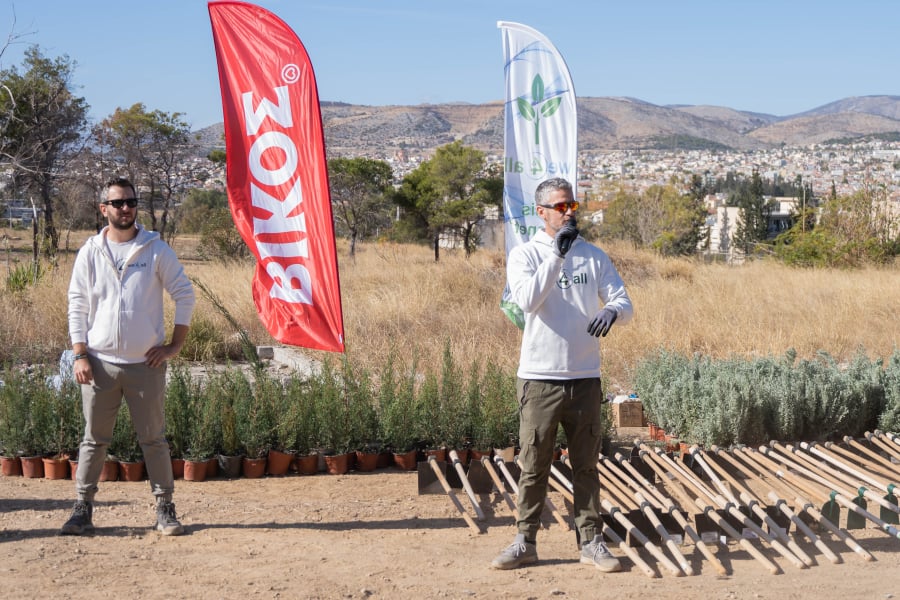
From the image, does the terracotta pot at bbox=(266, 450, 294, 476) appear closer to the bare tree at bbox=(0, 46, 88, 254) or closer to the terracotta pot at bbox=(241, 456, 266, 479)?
the terracotta pot at bbox=(241, 456, 266, 479)

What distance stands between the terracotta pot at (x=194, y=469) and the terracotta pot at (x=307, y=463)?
→ 0.62 meters

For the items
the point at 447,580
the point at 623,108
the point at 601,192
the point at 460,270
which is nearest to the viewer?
the point at 447,580

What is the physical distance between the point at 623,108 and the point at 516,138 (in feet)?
548

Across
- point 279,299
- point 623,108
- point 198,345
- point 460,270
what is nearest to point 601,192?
point 460,270

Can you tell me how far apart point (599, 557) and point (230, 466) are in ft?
9.02

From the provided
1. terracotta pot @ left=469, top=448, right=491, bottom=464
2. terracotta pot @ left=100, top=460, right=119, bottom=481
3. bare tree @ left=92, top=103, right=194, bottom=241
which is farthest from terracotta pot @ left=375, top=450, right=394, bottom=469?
bare tree @ left=92, top=103, right=194, bottom=241

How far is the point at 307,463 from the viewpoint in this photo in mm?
6211

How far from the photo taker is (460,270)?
51.4ft

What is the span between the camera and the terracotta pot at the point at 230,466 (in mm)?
6059

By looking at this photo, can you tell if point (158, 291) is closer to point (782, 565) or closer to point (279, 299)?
point (279, 299)

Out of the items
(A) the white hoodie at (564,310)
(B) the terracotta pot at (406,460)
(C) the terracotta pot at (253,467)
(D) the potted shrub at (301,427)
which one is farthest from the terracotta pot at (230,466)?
(A) the white hoodie at (564,310)

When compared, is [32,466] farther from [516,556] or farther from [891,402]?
[891,402]

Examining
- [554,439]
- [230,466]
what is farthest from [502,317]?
[554,439]

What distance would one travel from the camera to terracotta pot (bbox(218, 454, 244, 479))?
19.9 ft
